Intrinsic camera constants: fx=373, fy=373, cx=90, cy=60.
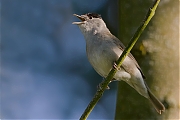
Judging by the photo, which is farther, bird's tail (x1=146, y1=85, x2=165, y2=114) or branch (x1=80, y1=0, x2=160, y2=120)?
bird's tail (x1=146, y1=85, x2=165, y2=114)

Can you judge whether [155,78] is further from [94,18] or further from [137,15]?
[94,18]

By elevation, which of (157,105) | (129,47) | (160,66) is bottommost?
(129,47)

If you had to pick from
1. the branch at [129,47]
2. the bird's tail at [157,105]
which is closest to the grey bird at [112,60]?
the bird's tail at [157,105]

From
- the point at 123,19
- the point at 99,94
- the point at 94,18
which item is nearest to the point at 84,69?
the point at 94,18

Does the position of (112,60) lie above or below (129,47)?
above

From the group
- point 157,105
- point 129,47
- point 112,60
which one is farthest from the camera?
point 112,60

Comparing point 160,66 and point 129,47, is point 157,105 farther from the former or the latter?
point 129,47

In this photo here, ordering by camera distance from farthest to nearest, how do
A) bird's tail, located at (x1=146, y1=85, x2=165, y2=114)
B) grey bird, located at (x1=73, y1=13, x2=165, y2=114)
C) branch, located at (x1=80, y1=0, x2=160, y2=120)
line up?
1. grey bird, located at (x1=73, y1=13, x2=165, y2=114)
2. bird's tail, located at (x1=146, y1=85, x2=165, y2=114)
3. branch, located at (x1=80, y1=0, x2=160, y2=120)

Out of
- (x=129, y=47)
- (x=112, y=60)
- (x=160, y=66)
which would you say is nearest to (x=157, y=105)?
(x=160, y=66)

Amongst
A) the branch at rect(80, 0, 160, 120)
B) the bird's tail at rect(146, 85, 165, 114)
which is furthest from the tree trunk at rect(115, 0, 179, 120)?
the branch at rect(80, 0, 160, 120)

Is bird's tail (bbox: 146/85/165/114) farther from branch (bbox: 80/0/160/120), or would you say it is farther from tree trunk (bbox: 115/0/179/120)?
branch (bbox: 80/0/160/120)

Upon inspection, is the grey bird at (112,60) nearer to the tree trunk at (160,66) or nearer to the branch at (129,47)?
the tree trunk at (160,66)
